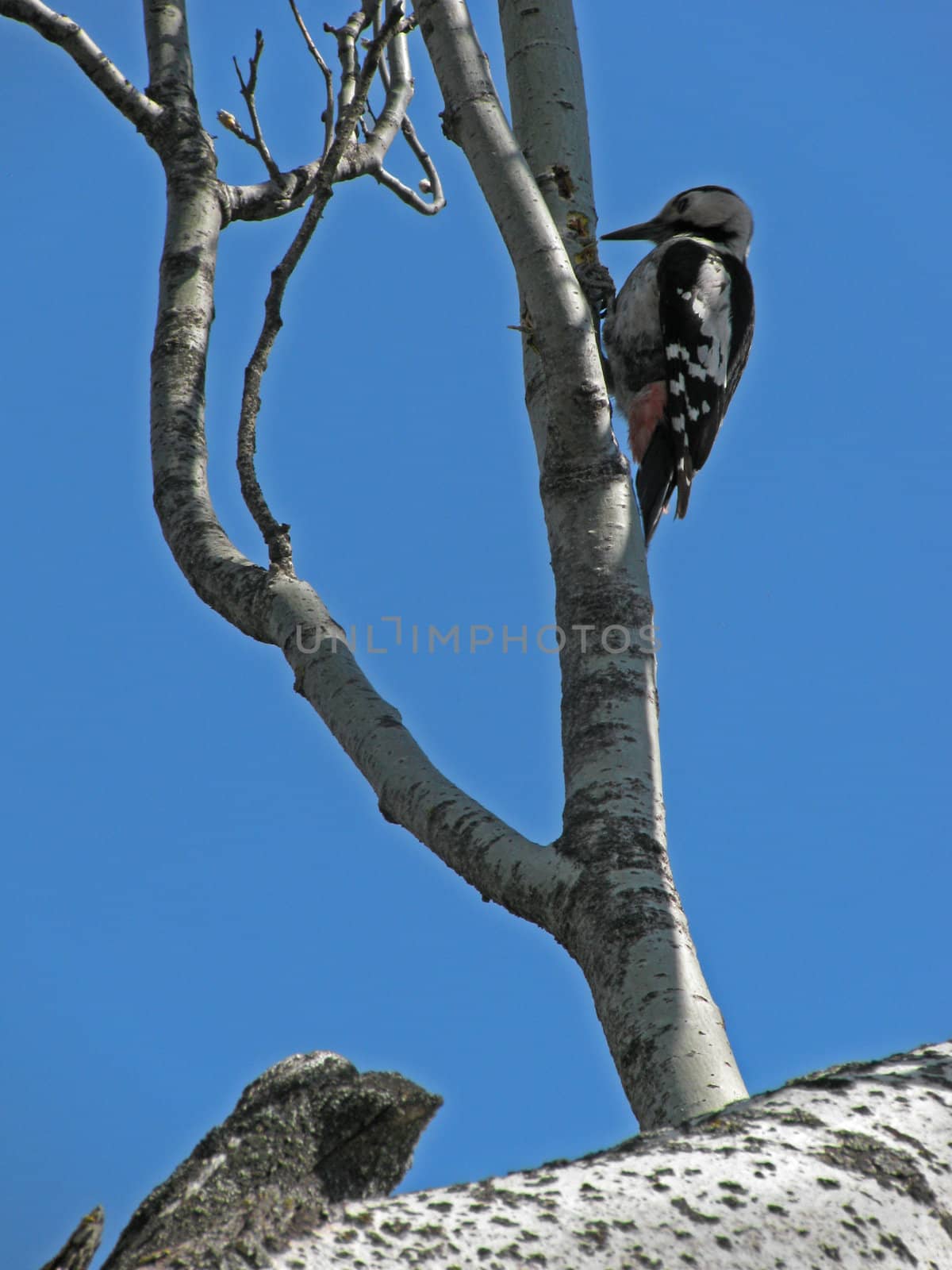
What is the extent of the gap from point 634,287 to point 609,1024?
3917mm

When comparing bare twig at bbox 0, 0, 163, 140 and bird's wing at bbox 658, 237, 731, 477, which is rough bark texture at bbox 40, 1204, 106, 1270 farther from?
bird's wing at bbox 658, 237, 731, 477

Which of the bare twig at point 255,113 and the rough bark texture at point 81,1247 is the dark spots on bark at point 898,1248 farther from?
the bare twig at point 255,113

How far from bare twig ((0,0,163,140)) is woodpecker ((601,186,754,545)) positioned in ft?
5.90

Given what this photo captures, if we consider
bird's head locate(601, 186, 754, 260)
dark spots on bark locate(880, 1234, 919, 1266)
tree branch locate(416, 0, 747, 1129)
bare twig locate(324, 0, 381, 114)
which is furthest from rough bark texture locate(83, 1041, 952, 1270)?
bird's head locate(601, 186, 754, 260)

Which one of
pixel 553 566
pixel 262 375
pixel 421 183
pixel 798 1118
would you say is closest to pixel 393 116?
pixel 421 183

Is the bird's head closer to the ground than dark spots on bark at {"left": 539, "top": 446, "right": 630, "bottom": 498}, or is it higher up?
higher up

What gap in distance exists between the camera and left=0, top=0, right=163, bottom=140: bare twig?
11.5 ft

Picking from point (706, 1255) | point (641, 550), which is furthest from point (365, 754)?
point (706, 1255)

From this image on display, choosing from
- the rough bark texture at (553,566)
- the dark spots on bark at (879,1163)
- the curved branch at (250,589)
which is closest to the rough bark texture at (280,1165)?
the dark spots on bark at (879,1163)

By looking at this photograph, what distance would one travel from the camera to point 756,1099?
1084mm

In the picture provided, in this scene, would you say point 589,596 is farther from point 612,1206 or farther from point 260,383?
point 612,1206

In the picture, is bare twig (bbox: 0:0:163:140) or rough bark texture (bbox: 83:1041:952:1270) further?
bare twig (bbox: 0:0:163:140)

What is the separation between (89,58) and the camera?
3.51 meters

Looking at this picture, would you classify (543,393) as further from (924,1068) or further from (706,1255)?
(706,1255)
